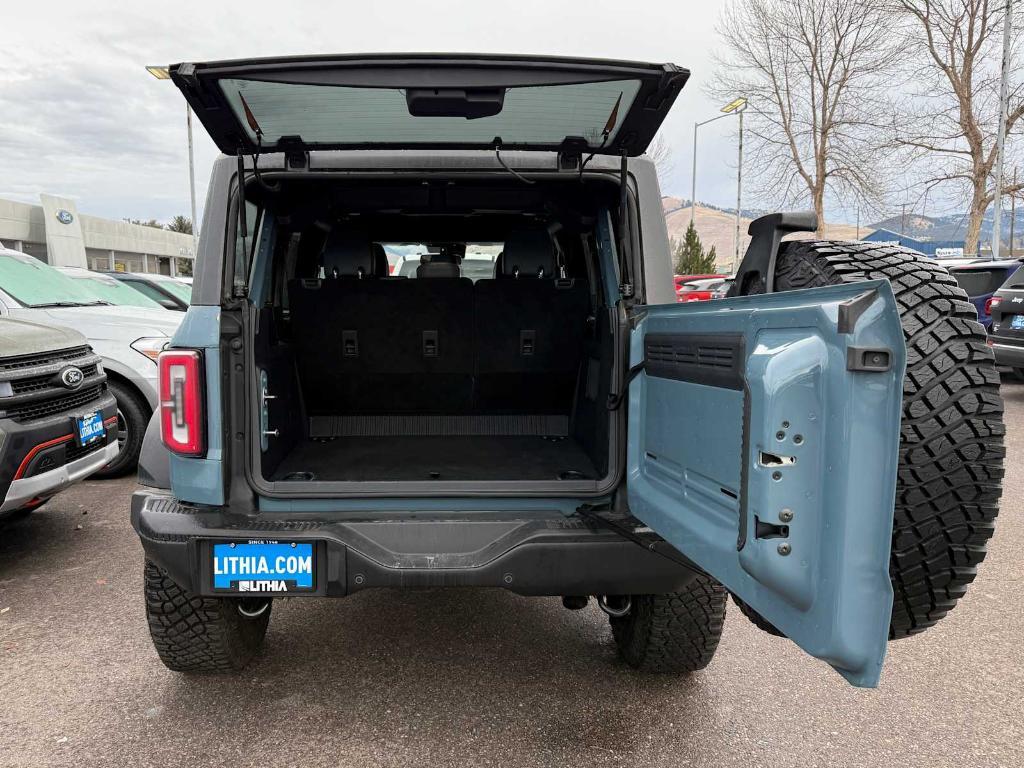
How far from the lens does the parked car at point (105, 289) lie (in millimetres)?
7062

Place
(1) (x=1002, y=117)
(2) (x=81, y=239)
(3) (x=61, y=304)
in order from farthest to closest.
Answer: (2) (x=81, y=239) < (1) (x=1002, y=117) < (3) (x=61, y=304)

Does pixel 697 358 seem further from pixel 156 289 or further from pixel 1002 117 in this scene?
pixel 1002 117

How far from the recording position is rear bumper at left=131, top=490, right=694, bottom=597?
223 centimetres

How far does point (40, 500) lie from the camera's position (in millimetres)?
3752

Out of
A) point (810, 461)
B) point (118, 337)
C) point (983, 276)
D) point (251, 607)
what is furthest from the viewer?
point (983, 276)

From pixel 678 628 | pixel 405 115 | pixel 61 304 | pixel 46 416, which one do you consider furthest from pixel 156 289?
pixel 678 628

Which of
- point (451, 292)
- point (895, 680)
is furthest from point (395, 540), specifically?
point (895, 680)

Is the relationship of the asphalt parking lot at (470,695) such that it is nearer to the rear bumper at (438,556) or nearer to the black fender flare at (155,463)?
the rear bumper at (438,556)

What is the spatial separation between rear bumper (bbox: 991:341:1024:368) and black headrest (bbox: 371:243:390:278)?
8.22 meters

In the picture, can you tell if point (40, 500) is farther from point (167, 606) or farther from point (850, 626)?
point (850, 626)

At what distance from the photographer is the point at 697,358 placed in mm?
1990

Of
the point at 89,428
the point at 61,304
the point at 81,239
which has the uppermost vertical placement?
the point at 81,239

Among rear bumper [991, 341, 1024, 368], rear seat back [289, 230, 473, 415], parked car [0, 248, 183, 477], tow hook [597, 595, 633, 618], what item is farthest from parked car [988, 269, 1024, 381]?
parked car [0, 248, 183, 477]

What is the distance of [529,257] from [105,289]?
5.64m
